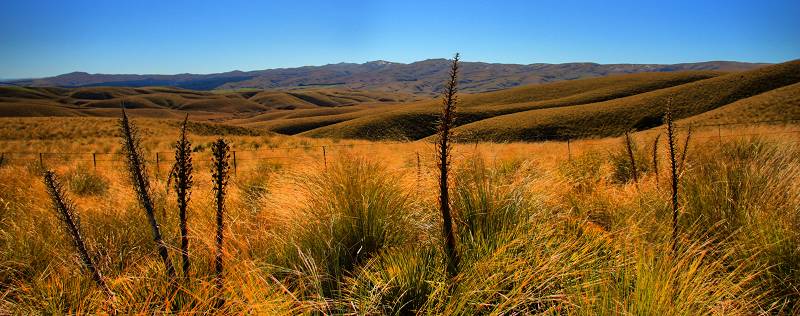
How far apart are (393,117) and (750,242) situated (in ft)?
233

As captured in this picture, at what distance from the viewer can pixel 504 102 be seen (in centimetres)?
9138

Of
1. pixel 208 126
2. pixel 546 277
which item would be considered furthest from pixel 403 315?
pixel 208 126

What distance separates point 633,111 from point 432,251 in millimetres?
61305

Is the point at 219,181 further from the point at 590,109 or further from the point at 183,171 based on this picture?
the point at 590,109

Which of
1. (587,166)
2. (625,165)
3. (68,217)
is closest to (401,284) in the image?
(68,217)

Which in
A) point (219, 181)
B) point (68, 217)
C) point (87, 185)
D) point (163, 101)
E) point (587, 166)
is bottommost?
point (87, 185)

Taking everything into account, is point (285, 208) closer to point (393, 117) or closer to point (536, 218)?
point (536, 218)

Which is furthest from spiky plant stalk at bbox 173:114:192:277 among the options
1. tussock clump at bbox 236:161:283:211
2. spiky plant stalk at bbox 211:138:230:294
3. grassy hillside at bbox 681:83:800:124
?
grassy hillside at bbox 681:83:800:124

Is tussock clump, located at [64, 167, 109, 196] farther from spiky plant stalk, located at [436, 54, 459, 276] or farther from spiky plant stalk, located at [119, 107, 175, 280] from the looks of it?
spiky plant stalk, located at [436, 54, 459, 276]

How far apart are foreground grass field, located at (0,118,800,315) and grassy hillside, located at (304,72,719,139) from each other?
2007 inches

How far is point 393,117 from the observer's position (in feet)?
243

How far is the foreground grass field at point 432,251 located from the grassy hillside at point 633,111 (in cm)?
4760

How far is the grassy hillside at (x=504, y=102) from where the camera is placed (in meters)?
70.0

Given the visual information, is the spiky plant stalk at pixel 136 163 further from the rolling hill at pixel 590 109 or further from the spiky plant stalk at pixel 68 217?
the rolling hill at pixel 590 109
